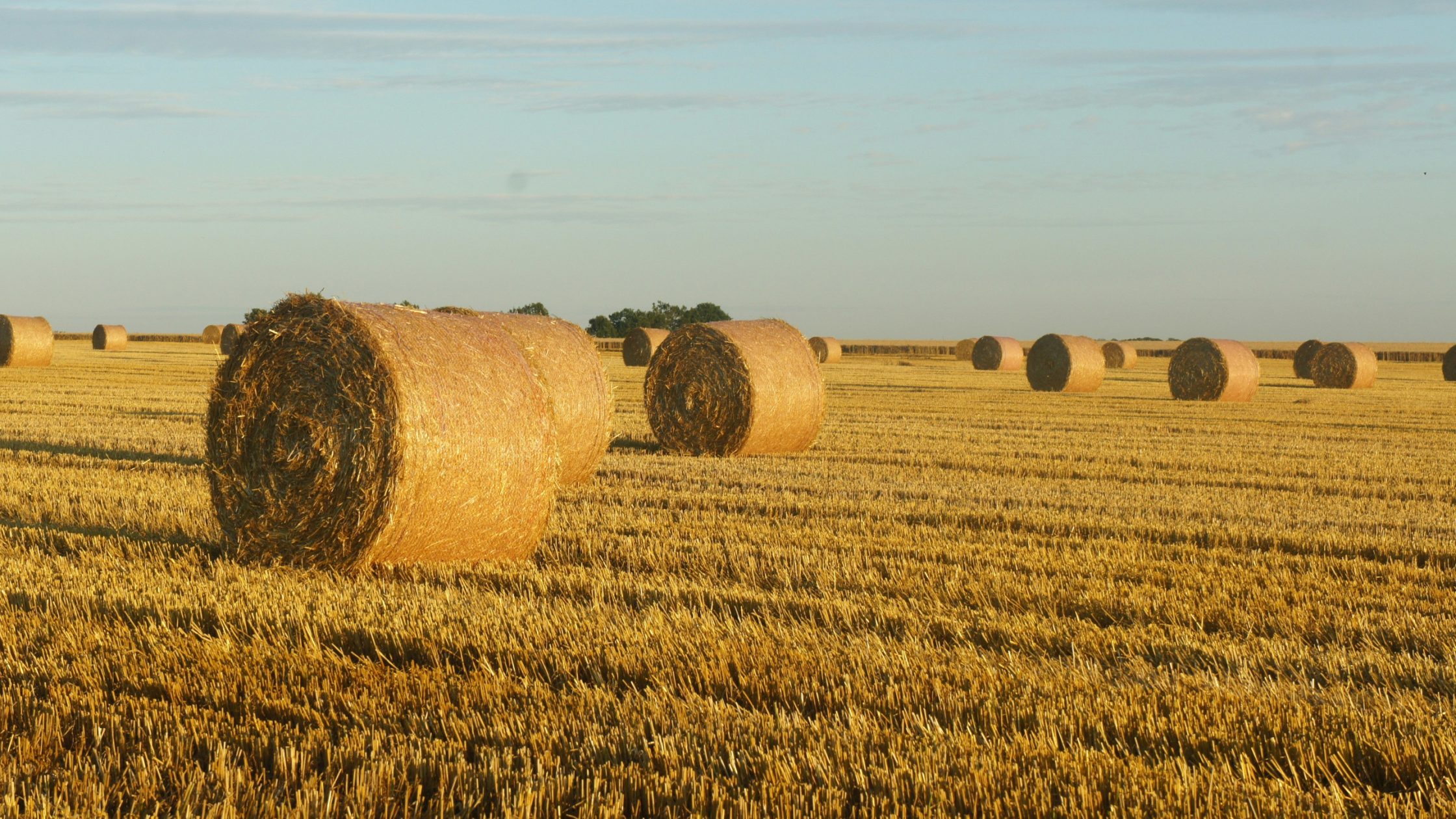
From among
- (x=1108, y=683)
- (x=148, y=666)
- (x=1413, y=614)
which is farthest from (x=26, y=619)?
(x=1413, y=614)

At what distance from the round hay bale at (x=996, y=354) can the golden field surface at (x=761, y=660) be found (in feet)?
104

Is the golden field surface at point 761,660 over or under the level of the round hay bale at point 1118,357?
under

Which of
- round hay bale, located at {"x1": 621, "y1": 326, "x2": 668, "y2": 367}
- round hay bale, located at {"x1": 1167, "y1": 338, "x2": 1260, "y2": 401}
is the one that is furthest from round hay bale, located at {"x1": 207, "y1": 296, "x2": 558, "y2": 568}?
round hay bale, located at {"x1": 621, "y1": 326, "x2": 668, "y2": 367}

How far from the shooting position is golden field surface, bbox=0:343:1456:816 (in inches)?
156

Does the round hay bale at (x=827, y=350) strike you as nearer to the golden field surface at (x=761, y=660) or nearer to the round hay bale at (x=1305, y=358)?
the round hay bale at (x=1305, y=358)

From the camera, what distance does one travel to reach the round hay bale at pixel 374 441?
25.5ft

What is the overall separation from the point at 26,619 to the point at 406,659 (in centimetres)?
183

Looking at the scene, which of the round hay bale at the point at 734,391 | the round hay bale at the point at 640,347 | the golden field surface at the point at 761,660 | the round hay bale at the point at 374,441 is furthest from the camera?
the round hay bale at the point at 640,347

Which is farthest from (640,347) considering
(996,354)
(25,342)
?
(25,342)

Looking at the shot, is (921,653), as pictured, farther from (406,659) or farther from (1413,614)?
(1413,614)

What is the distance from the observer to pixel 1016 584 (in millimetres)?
6965

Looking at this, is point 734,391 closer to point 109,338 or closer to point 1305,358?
point 1305,358

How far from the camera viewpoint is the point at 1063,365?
30.8m

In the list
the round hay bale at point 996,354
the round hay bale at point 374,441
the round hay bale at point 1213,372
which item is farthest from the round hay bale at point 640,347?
the round hay bale at point 374,441
